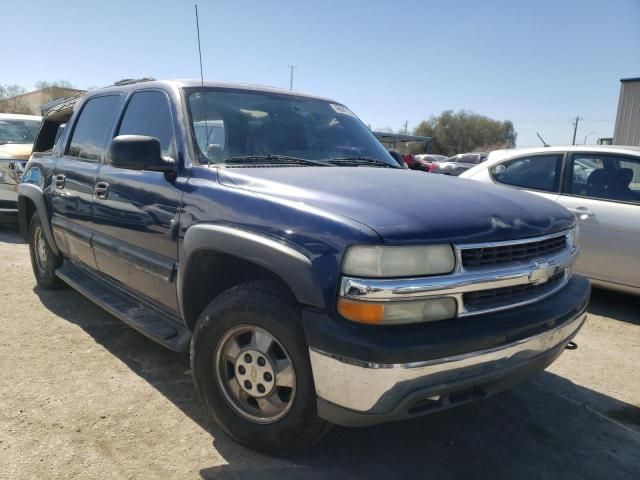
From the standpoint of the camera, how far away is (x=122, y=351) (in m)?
3.57

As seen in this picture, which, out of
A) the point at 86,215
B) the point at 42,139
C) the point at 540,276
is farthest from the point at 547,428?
the point at 42,139

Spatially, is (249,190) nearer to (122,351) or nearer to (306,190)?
(306,190)

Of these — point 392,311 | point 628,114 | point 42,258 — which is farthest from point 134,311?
point 628,114

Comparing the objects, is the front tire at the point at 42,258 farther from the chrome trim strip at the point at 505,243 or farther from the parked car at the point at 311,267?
the chrome trim strip at the point at 505,243

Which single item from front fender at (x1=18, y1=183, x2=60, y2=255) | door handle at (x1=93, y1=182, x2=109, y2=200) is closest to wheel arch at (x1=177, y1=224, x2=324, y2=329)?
door handle at (x1=93, y1=182, x2=109, y2=200)

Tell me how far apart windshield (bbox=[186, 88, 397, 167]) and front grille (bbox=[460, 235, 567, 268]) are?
129cm

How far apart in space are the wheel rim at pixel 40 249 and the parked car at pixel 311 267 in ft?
5.51

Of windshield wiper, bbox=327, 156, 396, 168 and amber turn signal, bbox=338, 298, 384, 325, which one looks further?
windshield wiper, bbox=327, 156, 396, 168

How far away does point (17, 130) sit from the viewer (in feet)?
30.1

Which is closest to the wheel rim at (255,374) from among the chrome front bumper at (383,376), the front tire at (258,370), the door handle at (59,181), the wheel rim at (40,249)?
the front tire at (258,370)

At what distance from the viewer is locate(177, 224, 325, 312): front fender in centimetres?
198

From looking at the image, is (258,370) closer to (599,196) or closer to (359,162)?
(359,162)

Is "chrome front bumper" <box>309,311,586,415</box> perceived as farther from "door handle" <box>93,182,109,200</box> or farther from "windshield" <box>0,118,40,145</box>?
"windshield" <box>0,118,40,145</box>

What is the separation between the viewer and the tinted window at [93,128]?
374 centimetres
